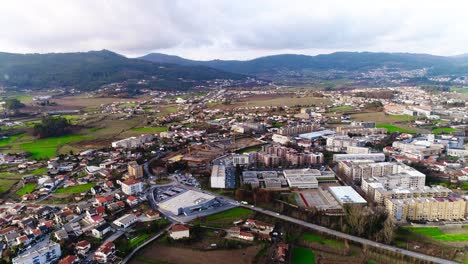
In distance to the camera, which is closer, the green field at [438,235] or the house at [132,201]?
the green field at [438,235]

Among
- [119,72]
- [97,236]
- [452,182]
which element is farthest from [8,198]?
[119,72]

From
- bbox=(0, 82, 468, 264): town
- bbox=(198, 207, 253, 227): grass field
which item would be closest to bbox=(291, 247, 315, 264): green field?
bbox=(0, 82, 468, 264): town

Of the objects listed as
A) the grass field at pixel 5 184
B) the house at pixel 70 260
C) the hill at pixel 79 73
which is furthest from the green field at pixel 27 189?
the hill at pixel 79 73

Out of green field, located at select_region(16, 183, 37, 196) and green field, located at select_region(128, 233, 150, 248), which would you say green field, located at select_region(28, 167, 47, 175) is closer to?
green field, located at select_region(16, 183, 37, 196)

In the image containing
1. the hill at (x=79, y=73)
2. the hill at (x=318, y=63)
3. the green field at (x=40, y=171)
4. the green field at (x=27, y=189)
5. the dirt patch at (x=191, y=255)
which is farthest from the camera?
the hill at (x=318, y=63)

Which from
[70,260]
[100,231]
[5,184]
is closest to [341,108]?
[100,231]

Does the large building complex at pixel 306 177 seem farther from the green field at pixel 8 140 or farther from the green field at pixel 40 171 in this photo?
the green field at pixel 8 140
